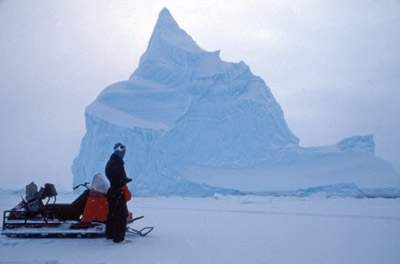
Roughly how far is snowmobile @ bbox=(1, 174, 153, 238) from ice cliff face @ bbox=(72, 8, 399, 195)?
1073 centimetres

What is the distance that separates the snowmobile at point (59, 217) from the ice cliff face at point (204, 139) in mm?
10729

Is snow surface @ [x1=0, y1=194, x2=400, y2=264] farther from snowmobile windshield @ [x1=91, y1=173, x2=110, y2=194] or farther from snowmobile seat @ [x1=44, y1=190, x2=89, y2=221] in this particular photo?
snowmobile windshield @ [x1=91, y1=173, x2=110, y2=194]

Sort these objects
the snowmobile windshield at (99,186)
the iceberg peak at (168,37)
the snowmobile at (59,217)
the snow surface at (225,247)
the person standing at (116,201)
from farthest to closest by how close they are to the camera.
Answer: the iceberg peak at (168,37) < the snowmobile windshield at (99,186) < the snowmobile at (59,217) < the person standing at (116,201) < the snow surface at (225,247)

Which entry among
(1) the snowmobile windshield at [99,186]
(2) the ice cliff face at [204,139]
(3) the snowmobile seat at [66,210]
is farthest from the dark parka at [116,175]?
(2) the ice cliff face at [204,139]

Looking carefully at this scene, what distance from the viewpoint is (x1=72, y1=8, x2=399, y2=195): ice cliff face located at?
14609 millimetres

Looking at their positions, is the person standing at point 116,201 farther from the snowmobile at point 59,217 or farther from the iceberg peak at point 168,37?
the iceberg peak at point 168,37

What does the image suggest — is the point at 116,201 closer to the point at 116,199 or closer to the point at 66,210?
the point at 116,199

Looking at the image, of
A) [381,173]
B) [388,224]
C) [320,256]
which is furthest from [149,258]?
[381,173]

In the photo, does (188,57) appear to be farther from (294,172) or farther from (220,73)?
(294,172)

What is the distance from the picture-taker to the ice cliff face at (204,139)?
47.9 ft

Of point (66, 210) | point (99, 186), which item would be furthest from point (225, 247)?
point (66, 210)

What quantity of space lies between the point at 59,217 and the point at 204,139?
472 inches

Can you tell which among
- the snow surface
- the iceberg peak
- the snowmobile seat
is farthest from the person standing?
the iceberg peak

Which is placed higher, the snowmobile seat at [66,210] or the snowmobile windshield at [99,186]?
the snowmobile windshield at [99,186]
